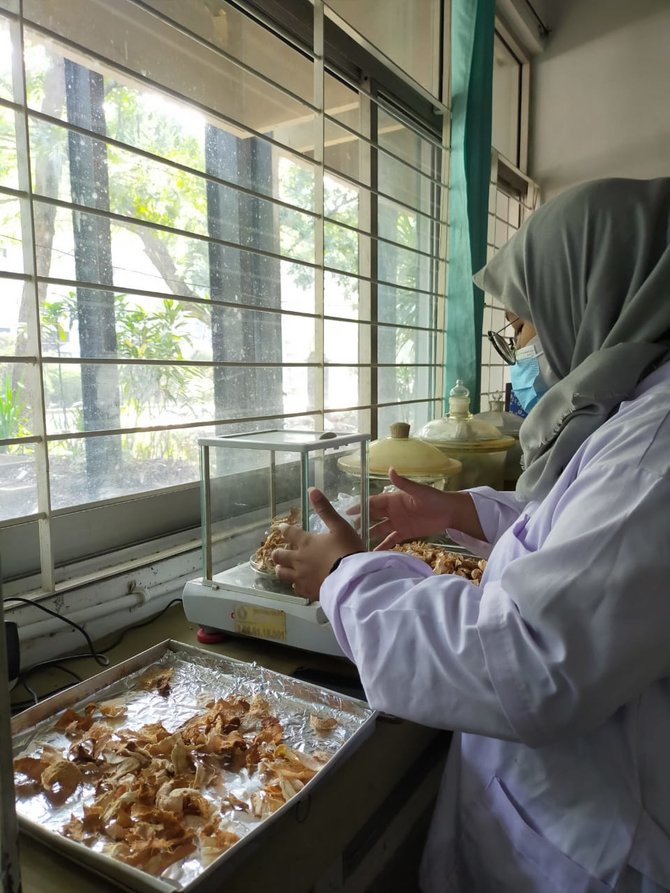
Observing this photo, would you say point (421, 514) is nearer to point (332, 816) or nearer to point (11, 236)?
point (332, 816)

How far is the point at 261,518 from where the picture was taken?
1.00 meters

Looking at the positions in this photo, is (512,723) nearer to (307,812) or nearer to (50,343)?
(307,812)

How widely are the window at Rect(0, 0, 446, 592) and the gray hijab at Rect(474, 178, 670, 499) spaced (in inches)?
27.0

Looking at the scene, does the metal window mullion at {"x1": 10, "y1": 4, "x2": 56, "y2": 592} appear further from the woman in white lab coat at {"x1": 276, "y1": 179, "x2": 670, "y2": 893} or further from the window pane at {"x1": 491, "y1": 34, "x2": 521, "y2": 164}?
the window pane at {"x1": 491, "y1": 34, "x2": 521, "y2": 164}

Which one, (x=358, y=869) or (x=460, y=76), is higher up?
(x=460, y=76)

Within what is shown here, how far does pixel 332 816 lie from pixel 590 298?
0.66 m

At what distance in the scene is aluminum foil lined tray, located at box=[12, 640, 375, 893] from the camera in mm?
523

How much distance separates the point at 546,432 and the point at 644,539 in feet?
0.77

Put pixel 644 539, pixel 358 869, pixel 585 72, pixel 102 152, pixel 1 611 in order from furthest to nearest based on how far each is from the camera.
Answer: pixel 585 72 < pixel 102 152 < pixel 358 869 < pixel 644 539 < pixel 1 611

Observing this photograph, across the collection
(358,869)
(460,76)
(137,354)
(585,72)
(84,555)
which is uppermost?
(585,72)

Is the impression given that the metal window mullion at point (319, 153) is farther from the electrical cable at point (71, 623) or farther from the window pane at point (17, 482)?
the electrical cable at point (71, 623)

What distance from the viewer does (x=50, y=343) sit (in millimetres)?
1002

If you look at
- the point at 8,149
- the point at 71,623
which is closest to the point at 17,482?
the point at 71,623

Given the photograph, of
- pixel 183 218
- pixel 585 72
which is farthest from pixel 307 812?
pixel 585 72
